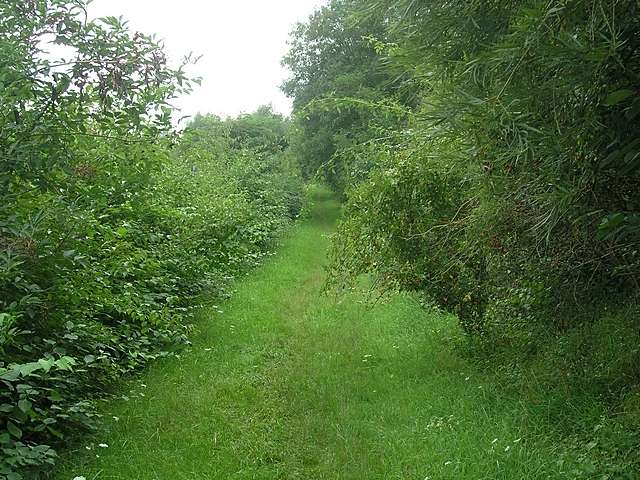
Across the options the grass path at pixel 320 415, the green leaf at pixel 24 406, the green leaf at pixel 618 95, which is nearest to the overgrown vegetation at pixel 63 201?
the green leaf at pixel 24 406

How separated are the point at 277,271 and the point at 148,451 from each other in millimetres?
9278

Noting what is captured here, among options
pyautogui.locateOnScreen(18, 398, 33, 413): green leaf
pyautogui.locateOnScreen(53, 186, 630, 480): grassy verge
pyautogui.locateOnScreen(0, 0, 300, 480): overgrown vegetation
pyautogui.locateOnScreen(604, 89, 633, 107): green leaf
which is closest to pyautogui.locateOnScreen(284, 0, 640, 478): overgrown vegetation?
pyautogui.locateOnScreen(604, 89, 633, 107): green leaf

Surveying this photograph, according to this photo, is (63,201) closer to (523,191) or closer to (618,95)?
(523,191)

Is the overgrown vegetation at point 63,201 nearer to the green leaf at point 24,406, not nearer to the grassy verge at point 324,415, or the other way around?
the green leaf at point 24,406

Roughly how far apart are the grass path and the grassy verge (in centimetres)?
2

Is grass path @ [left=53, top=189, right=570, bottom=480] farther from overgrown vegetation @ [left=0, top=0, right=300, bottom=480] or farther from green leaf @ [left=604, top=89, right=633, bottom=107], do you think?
green leaf @ [left=604, top=89, right=633, bottom=107]

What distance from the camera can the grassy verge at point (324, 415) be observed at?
4766 millimetres

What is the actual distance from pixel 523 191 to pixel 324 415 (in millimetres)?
3169

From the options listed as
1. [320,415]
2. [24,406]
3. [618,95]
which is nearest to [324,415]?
[320,415]

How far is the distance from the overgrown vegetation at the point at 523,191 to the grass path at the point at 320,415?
575 millimetres

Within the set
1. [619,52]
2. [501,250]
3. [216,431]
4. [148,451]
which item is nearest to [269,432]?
[216,431]

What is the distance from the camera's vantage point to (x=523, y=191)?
13.3ft

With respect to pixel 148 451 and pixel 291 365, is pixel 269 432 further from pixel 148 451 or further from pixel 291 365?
pixel 291 365

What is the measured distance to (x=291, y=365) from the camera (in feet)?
25.6
